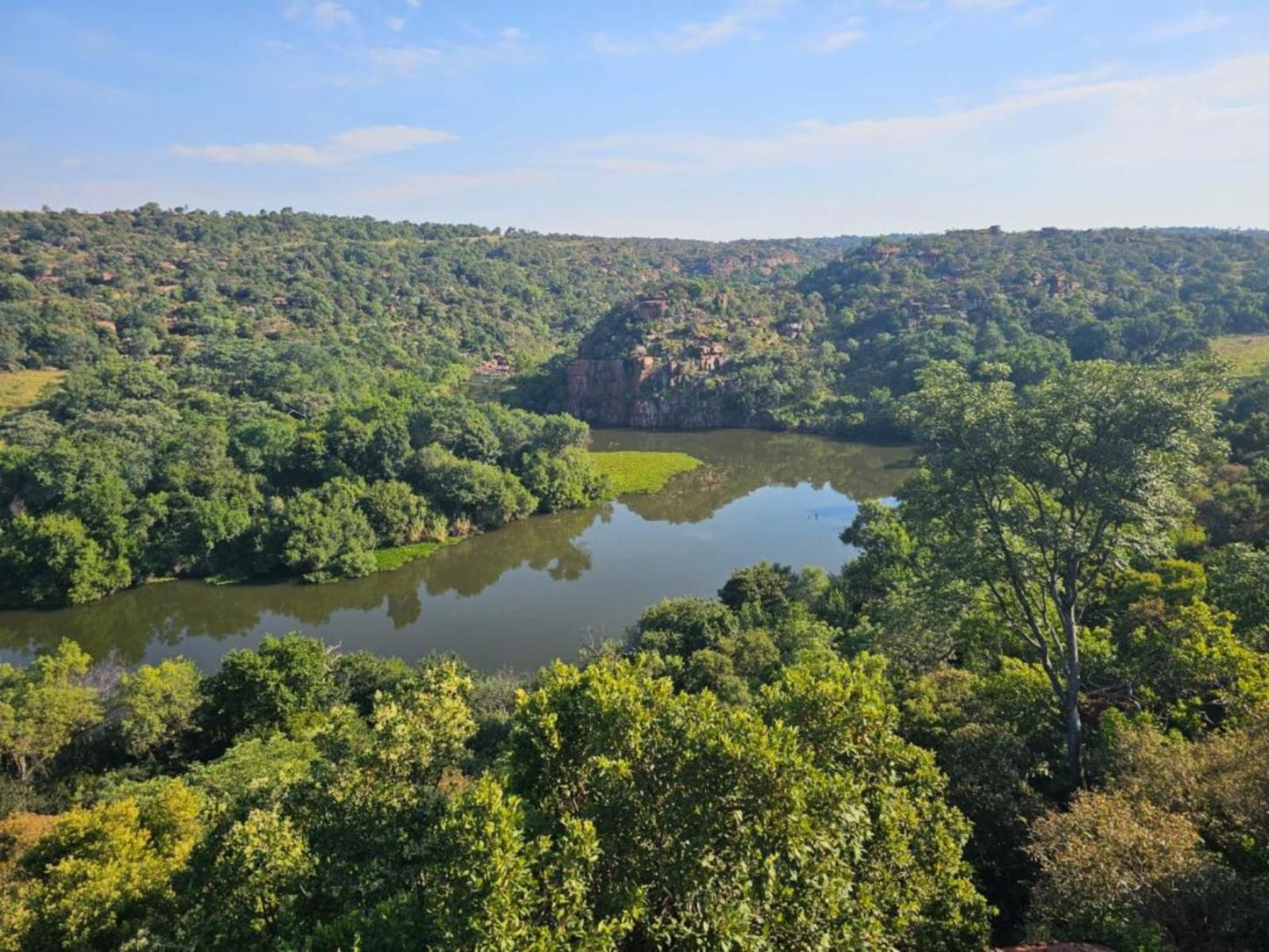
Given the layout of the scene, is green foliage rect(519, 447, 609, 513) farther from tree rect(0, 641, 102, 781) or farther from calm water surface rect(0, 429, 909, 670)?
tree rect(0, 641, 102, 781)

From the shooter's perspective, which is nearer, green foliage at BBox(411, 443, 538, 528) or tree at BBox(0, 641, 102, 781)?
tree at BBox(0, 641, 102, 781)

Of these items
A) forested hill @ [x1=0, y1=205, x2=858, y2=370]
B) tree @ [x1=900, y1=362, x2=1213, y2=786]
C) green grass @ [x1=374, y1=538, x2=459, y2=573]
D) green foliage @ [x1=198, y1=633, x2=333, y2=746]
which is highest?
forested hill @ [x1=0, y1=205, x2=858, y2=370]

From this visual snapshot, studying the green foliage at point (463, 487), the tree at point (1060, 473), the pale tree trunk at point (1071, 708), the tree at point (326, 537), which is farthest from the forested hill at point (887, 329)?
the pale tree trunk at point (1071, 708)

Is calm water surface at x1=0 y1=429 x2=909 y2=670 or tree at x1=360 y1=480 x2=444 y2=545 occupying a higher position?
tree at x1=360 y1=480 x2=444 y2=545

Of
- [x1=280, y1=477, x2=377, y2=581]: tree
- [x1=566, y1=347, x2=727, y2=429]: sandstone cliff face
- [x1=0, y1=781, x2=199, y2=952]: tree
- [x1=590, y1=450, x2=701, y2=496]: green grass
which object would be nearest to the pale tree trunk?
[x1=0, y1=781, x2=199, y2=952]: tree

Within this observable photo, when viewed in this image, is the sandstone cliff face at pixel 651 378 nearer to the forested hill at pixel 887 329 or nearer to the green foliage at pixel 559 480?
the forested hill at pixel 887 329

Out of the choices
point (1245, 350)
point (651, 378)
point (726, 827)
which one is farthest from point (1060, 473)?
point (1245, 350)

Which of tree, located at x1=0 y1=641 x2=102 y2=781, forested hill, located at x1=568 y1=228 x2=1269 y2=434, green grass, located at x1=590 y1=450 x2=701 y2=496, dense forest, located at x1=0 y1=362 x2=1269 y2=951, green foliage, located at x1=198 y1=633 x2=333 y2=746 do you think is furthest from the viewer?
forested hill, located at x1=568 y1=228 x2=1269 y2=434

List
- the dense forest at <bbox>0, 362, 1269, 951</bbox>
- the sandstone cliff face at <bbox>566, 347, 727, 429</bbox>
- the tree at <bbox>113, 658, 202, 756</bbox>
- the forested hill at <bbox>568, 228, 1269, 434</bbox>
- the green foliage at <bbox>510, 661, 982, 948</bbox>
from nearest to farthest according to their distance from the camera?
the green foliage at <bbox>510, 661, 982, 948</bbox> < the dense forest at <bbox>0, 362, 1269, 951</bbox> < the tree at <bbox>113, 658, 202, 756</bbox> < the forested hill at <bbox>568, 228, 1269, 434</bbox> < the sandstone cliff face at <bbox>566, 347, 727, 429</bbox>
